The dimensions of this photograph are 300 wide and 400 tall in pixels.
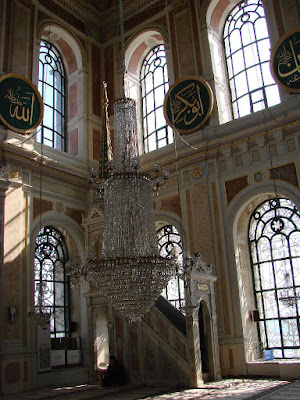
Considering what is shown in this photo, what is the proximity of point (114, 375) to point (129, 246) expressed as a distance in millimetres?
3051

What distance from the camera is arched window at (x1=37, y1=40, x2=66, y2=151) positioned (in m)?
9.73

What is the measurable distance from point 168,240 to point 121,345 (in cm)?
274

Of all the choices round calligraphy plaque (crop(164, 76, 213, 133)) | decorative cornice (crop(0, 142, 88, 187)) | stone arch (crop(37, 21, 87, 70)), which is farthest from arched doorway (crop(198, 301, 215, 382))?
stone arch (crop(37, 21, 87, 70))

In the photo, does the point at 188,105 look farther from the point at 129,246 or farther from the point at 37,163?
the point at 129,246

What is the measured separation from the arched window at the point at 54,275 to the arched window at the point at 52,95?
210 centimetres

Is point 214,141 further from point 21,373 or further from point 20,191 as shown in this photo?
point 21,373

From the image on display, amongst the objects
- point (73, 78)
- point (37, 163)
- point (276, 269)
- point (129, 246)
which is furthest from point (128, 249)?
point (73, 78)

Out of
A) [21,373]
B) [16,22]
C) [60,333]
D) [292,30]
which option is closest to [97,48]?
[16,22]

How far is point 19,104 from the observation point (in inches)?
329

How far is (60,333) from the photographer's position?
8828mm

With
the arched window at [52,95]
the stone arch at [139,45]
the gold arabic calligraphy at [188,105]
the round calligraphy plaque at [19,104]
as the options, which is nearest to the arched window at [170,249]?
the gold arabic calligraphy at [188,105]

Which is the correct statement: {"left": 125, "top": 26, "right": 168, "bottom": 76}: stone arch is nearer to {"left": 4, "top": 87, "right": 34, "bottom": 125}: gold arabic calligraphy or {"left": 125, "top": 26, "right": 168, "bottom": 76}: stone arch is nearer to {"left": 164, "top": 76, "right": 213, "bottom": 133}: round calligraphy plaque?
{"left": 164, "top": 76, "right": 213, "bottom": 133}: round calligraphy plaque

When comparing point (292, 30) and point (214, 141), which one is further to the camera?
point (214, 141)

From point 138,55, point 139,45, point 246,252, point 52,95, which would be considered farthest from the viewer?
point 138,55
